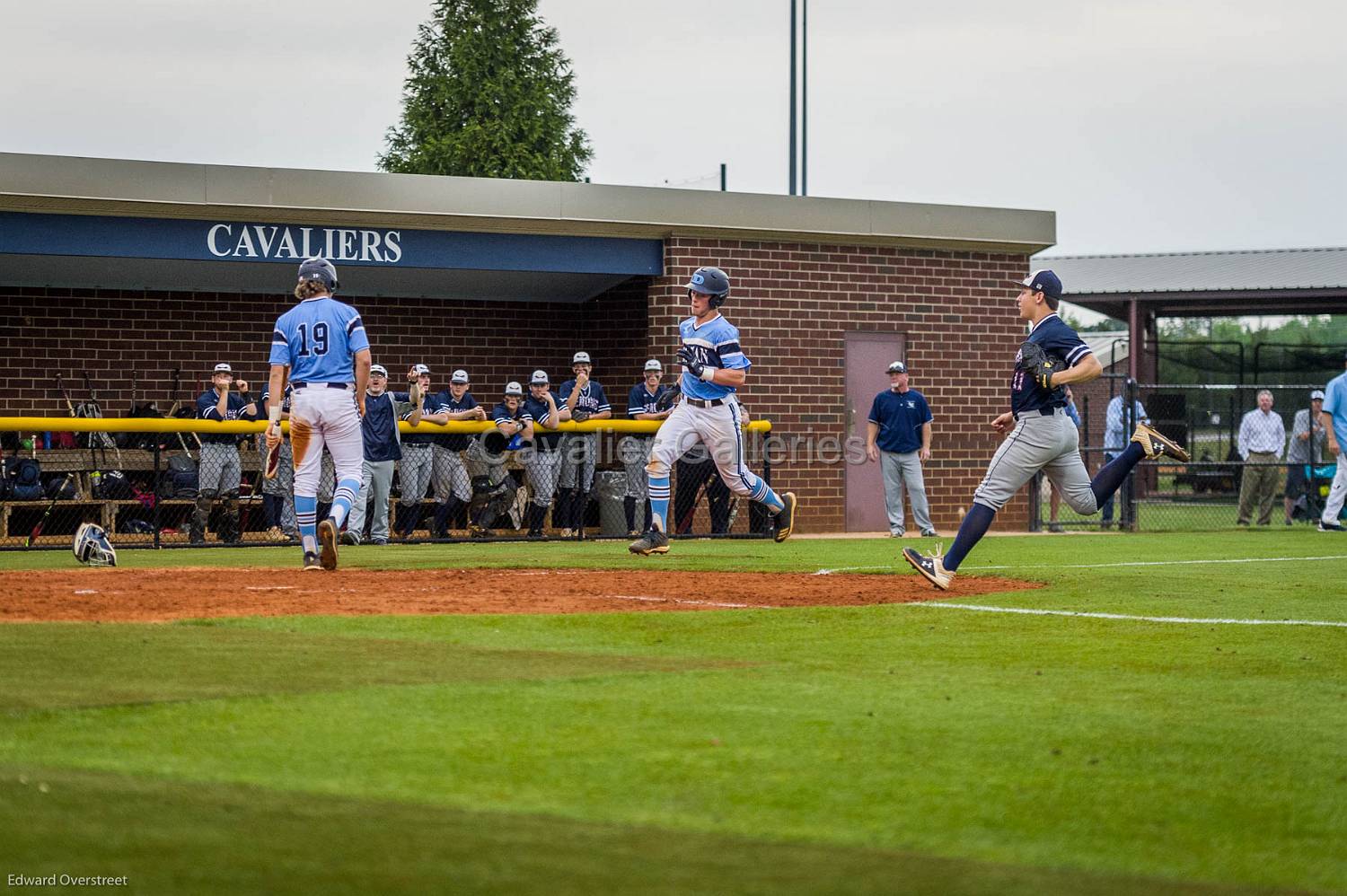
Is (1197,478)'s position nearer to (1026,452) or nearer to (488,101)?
(1026,452)

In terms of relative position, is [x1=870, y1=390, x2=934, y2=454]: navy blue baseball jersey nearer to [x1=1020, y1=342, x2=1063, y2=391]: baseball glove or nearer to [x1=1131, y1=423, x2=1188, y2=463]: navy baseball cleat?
[x1=1131, y1=423, x2=1188, y2=463]: navy baseball cleat

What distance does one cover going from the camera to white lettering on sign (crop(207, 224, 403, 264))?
19078 millimetres

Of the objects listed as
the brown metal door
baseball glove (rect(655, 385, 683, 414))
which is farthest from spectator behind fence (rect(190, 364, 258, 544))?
the brown metal door

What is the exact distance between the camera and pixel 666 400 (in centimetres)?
1978

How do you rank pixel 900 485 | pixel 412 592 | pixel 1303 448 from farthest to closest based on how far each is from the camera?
pixel 1303 448 → pixel 900 485 → pixel 412 592

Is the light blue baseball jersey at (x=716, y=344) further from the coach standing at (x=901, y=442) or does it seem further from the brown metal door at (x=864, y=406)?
the brown metal door at (x=864, y=406)

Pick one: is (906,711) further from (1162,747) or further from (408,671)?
(408,671)

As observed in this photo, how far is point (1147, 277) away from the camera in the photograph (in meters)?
36.8

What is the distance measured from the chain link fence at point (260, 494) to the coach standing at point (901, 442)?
1524mm

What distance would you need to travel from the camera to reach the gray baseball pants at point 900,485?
64.3 ft

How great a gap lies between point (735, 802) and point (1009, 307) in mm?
20205

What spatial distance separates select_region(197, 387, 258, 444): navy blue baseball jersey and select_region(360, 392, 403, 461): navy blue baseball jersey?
1417 millimetres

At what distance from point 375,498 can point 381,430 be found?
0.75 meters

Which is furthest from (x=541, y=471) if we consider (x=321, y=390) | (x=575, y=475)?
(x=321, y=390)
